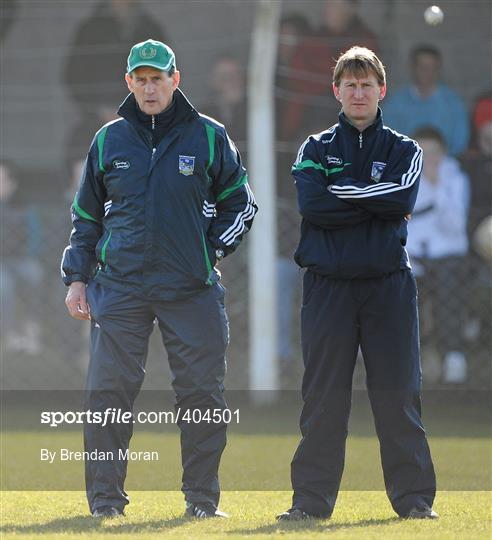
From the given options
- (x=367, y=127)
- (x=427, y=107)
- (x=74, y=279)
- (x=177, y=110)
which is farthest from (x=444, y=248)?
(x=74, y=279)

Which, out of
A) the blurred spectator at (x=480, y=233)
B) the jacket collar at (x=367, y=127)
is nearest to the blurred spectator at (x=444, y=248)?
the blurred spectator at (x=480, y=233)

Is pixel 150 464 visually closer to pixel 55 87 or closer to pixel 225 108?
pixel 225 108

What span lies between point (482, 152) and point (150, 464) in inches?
163

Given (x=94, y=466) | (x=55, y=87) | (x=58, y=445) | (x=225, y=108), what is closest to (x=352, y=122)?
(x=94, y=466)

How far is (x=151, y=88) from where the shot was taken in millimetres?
5391

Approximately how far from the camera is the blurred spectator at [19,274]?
34.1 ft

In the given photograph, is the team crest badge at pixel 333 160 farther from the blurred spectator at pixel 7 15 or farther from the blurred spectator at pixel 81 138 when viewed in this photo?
the blurred spectator at pixel 7 15

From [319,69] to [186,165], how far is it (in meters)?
4.81

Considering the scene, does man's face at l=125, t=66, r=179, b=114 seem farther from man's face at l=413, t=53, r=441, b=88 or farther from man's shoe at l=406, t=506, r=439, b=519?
man's face at l=413, t=53, r=441, b=88

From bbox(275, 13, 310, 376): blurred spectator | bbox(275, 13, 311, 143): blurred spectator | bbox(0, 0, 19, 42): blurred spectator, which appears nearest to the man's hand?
bbox(275, 13, 310, 376): blurred spectator

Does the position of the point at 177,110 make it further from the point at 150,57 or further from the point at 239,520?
the point at 239,520

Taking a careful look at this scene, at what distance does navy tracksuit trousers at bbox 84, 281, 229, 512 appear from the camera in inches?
212

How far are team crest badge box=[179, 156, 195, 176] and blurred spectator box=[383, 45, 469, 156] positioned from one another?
4.79 meters

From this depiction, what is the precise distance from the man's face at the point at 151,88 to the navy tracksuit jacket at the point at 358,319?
631 millimetres
